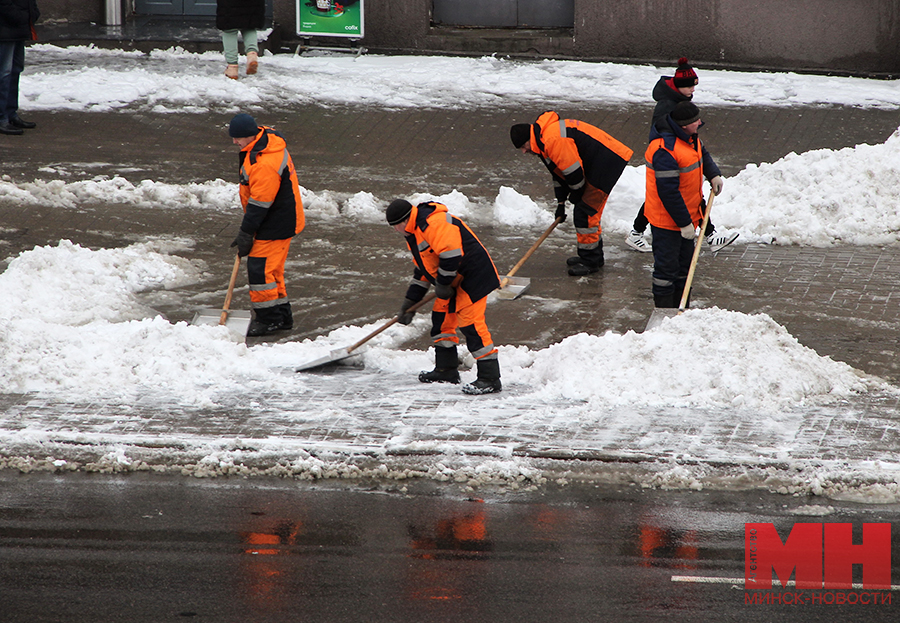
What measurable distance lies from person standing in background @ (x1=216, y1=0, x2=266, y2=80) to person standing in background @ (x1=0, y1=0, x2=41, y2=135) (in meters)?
2.66

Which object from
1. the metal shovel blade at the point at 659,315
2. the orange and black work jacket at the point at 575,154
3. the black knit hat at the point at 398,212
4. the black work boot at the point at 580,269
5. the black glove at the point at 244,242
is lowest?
the metal shovel blade at the point at 659,315

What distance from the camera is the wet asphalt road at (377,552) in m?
4.33

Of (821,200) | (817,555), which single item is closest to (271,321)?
(817,555)

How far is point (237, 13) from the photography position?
13641mm

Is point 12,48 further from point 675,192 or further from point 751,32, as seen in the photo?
point 751,32

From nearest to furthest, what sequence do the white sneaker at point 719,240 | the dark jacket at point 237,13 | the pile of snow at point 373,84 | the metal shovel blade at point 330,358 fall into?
the metal shovel blade at point 330,358 < the white sneaker at point 719,240 < the pile of snow at point 373,84 < the dark jacket at point 237,13

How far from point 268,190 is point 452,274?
6.16ft

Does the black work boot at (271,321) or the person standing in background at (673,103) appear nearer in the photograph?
the black work boot at (271,321)

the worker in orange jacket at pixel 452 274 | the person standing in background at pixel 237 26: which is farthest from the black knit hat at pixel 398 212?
the person standing in background at pixel 237 26

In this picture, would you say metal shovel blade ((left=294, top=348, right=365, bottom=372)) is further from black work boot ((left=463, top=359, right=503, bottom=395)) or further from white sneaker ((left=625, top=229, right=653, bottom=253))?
white sneaker ((left=625, top=229, right=653, bottom=253))

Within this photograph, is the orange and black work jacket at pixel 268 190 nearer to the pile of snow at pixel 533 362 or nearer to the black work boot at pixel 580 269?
the pile of snow at pixel 533 362

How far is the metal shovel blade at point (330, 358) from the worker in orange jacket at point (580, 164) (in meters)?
2.52

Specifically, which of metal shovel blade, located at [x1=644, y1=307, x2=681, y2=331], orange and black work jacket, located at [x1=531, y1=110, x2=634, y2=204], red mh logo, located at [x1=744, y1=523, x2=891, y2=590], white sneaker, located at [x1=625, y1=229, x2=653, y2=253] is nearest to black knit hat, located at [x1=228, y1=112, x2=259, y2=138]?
orange and black work jacket, located at [x1=531, y1=110, x2=634, y2=204]

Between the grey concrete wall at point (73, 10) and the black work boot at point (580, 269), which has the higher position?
the grey concrete wall at point (73, 10)
